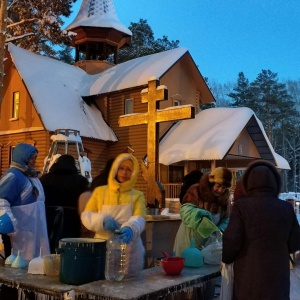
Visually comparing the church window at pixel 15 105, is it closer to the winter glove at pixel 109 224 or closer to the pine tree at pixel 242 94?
the winter glove at pixel 109 224

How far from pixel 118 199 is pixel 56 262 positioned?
2.83 feet

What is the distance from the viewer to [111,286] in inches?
114

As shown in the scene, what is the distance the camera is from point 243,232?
3.17 metres

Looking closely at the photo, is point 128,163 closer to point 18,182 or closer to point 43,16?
point 18,182

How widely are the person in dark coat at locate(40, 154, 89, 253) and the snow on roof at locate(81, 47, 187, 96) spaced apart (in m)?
14.5

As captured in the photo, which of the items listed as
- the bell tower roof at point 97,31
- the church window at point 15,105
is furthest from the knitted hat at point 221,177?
the bell tower roof at point 97,31

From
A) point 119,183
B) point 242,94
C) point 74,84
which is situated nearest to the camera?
point 119,183

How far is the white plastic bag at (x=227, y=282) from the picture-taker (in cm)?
332

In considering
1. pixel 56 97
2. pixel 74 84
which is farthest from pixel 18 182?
pixel 74 84

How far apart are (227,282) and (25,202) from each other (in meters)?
2.09

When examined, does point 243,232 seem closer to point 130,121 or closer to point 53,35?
point 130,121

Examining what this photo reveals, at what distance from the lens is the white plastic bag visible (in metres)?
3.32

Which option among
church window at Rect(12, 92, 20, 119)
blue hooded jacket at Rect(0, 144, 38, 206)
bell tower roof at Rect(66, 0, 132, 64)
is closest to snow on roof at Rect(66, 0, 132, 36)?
bell tower roof at Rect(66, 0, 132, 64)

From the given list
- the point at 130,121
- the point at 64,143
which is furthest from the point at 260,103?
the point at 130,121
